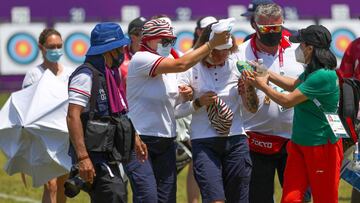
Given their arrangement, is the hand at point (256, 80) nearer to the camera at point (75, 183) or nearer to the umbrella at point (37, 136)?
the camera at point (75, 183)

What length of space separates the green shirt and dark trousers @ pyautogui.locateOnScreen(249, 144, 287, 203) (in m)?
0.75

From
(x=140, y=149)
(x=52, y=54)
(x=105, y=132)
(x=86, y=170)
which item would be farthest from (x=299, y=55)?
(x=52, y=54)

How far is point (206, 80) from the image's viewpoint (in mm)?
8766

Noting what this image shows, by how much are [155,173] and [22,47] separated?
46.4 ft

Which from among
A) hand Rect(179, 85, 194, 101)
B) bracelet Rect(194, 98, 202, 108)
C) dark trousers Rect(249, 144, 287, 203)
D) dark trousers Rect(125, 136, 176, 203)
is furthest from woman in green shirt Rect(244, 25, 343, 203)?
dark trousers Rect(125, 136, 176, 203)

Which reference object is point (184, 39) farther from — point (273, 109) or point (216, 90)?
point (216, 90)

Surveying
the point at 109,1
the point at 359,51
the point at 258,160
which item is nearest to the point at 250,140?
the point at 258,160

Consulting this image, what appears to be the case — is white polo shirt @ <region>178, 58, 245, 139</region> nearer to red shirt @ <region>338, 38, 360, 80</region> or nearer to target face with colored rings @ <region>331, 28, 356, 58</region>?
red shirt @ <region>338, 38, 360, 80</region>

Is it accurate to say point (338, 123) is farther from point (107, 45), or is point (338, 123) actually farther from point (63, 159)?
point (63, 159)

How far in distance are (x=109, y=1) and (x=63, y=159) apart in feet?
37.6

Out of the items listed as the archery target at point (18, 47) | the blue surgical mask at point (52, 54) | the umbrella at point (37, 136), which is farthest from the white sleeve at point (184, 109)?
the archery target at point (18, 47)

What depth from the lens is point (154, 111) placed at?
8.59 metres

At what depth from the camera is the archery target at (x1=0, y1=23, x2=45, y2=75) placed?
22.2m

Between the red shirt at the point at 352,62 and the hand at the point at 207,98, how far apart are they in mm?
1909
